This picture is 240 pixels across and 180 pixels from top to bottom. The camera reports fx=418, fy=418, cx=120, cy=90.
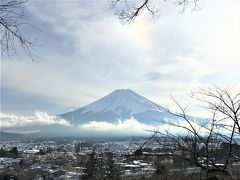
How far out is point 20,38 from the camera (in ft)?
12.9

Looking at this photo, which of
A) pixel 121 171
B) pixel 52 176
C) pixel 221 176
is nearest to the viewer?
pixel 221 176

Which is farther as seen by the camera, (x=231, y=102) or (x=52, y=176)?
(x=52, y=176)

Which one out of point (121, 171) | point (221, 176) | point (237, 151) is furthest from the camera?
point (121, 171)

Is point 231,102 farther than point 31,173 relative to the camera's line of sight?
No

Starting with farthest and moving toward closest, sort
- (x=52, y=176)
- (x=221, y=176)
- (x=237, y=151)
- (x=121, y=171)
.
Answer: (x=52, y=176) → (x=121, y=171) → (x=237, y=151) → (x=221, y=176)

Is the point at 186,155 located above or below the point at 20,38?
below

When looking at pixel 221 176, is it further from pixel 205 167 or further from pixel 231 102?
pixel 231 102

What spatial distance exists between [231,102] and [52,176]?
179ft

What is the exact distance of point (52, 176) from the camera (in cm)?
5603

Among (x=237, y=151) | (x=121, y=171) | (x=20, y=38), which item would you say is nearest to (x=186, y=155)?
(x=237, y=151)

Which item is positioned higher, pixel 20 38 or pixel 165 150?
pixel 20 38

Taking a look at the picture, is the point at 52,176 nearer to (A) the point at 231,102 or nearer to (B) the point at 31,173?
(B) the point at 31,173

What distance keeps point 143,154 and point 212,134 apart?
2.15ft

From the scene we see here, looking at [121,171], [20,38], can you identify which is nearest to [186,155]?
[20,38]
